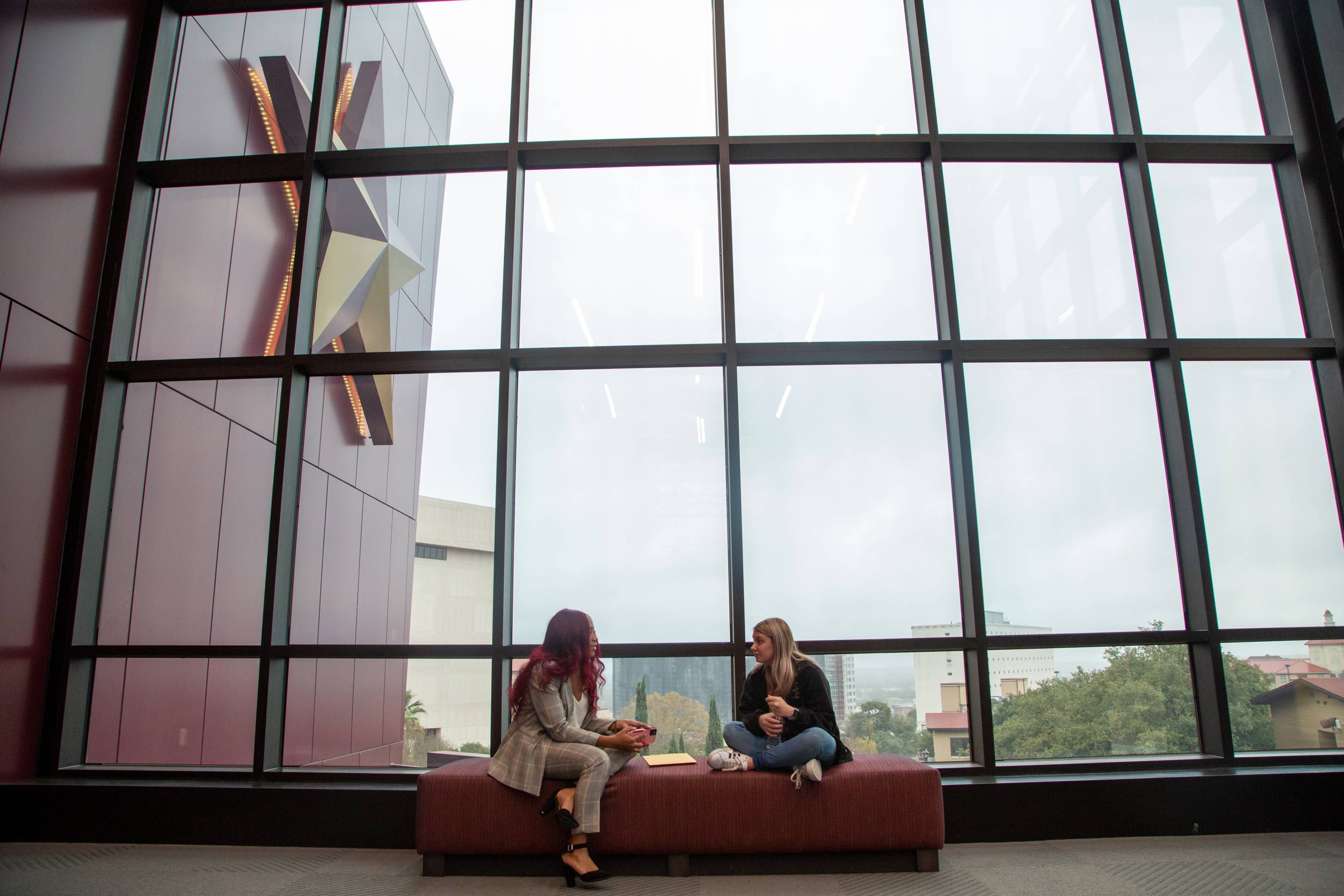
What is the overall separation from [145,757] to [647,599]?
2750 mm

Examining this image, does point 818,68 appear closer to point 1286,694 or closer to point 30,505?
point 1286,694

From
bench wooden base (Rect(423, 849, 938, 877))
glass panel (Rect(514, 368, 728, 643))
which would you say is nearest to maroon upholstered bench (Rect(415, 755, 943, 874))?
bench wooden base (Rect(423, 849, 938, 877))

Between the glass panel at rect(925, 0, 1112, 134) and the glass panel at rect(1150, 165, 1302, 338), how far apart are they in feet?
2.09

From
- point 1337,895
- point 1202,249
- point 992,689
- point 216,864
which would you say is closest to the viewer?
point 1337,895

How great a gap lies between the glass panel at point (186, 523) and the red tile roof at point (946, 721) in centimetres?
365

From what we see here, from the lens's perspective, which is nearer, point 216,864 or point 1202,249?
point 216,864

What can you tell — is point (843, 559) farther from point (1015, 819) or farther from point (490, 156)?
point (490, 156)

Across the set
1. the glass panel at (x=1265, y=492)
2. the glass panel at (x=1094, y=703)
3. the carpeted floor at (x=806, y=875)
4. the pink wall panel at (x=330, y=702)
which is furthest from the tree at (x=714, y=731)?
the glass panel at (x=1265, y=492)

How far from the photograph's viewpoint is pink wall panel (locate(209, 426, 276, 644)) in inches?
165

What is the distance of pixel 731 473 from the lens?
409 cm

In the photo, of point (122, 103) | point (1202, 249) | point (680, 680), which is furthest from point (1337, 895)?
point (122, 103)

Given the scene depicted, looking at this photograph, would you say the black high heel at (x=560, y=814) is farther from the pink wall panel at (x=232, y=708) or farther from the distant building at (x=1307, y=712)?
the distant building at (x=1307, y=712)

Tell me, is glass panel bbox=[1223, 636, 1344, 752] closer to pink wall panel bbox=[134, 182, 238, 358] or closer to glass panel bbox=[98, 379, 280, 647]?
glass panel bbox=[98, 379, 280, 647]

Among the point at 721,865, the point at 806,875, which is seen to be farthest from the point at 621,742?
the point at 806,875
